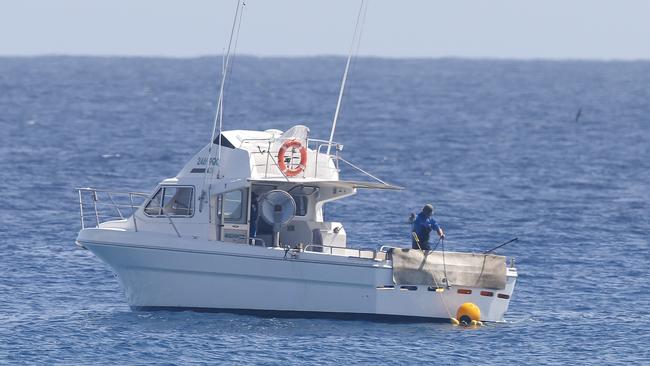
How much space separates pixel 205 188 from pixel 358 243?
37.1 ft

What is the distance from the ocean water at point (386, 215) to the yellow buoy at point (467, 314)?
13.8 inches

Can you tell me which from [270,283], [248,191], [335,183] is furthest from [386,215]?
[270,283]

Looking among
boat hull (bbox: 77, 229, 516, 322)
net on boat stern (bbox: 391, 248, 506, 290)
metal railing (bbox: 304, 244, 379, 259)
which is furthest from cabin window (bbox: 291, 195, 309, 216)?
net on boat stern (bbox: 391, 248, 506, 290)

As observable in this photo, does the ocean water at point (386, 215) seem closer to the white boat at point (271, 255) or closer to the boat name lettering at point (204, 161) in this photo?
the white boat at point (271, 255)

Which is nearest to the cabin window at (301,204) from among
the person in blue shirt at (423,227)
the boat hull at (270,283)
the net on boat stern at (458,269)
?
the boat hull at (270,283)

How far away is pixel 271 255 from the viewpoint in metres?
30.8

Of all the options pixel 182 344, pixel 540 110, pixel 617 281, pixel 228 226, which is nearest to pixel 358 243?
pixel 617 281

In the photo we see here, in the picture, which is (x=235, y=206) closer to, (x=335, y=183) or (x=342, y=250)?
(x=335, y=183)

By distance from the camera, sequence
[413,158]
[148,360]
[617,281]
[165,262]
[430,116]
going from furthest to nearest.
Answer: [430,116] < [413,158] < [617,281] < [165,262] < [148,360]

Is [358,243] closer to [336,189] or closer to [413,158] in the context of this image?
[336,189]

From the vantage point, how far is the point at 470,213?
167 ft

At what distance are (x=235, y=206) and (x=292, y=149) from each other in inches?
74.7

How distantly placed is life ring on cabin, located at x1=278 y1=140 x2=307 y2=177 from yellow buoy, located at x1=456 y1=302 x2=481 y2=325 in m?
4.96

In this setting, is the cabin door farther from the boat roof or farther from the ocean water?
the ocean water
